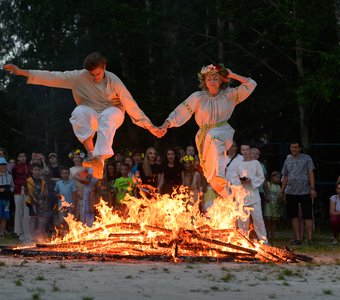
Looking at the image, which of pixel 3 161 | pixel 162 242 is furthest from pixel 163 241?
pixel 3 161

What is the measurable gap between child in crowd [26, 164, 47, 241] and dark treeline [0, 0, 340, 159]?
22.4ft

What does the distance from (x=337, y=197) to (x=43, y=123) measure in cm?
2765

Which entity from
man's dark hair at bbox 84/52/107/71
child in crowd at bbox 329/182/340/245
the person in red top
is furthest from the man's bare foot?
the person in red top

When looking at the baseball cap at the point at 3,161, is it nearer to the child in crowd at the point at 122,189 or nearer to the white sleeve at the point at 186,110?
the child in crowd at the point at 122,189

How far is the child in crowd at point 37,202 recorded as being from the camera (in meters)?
18.5

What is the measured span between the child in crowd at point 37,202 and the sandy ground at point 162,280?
19.5 ft

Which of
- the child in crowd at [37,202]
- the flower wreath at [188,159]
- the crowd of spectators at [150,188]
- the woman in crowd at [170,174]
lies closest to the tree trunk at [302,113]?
the crowd of spectators at [150,188]

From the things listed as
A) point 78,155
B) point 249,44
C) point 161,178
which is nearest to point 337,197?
point 161,178

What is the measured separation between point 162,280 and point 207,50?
17.0m

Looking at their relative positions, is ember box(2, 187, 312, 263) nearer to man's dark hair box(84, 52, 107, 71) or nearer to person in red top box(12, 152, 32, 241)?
man's dark hair box(84, 52, 107, 71)

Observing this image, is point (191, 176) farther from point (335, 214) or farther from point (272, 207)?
point (335, 214)

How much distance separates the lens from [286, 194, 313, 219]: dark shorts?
58.2ft

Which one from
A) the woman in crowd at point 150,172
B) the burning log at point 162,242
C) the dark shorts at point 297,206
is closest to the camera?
the burning log at point 162,242

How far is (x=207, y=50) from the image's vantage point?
26.7 metres
